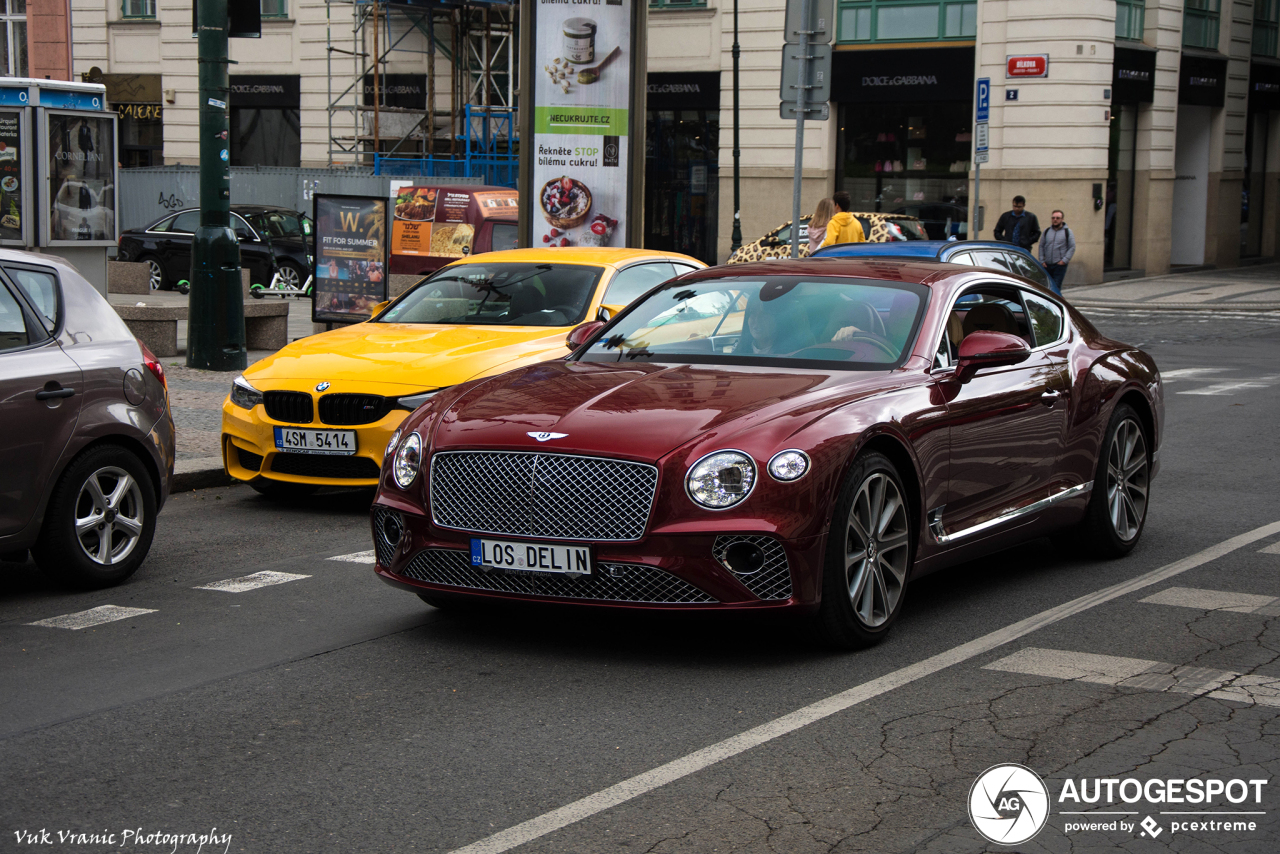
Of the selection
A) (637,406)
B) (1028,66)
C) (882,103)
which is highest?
(1028,66)

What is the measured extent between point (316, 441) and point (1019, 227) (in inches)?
733

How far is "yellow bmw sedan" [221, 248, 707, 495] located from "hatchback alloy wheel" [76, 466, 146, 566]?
1732 mm

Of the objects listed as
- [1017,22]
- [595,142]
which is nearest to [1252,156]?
[1017,22]

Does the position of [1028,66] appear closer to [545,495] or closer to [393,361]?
[393,361]

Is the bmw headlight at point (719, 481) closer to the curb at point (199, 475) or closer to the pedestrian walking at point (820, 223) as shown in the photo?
the curb at point (199, 475)

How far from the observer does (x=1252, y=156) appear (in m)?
40.1

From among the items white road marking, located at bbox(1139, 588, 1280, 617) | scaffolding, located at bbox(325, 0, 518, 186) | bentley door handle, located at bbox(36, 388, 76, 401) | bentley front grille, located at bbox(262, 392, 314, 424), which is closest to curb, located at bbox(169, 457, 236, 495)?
bentley front grille, located at bbox(262, 392, 314, 424)

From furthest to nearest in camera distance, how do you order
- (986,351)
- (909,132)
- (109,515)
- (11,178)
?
1. (909,132)
2. (11,178)
3. (109,515)
4. (986,351)

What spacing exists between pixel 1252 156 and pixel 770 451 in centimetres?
3814

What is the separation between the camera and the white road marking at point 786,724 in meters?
4.20

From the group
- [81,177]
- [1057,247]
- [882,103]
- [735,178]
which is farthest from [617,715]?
[735,178]

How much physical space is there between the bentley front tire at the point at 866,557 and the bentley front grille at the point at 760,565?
21 centimetres

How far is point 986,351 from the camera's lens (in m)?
6.68

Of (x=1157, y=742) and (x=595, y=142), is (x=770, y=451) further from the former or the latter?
(x=595, y=142)
